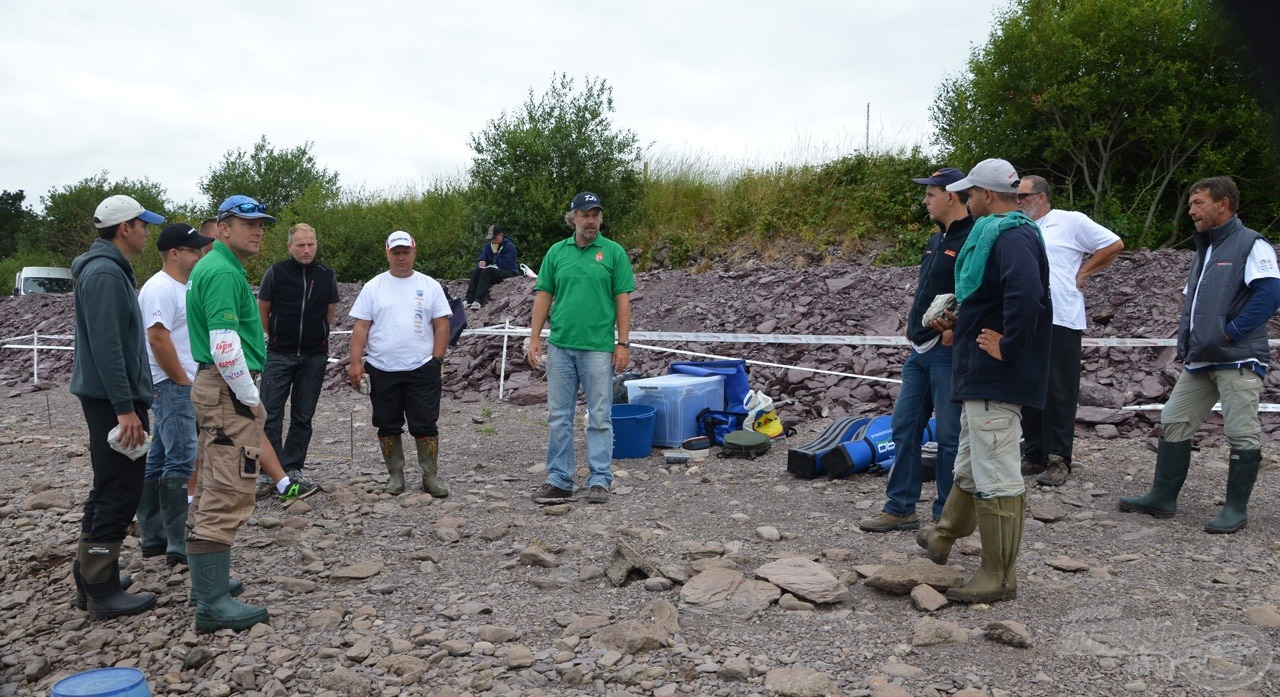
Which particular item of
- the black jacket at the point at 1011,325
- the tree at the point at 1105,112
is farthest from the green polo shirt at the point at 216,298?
the tree at the point at 1105,112

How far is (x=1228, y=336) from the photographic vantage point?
193 inches

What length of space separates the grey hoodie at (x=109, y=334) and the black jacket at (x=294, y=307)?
2115 mm

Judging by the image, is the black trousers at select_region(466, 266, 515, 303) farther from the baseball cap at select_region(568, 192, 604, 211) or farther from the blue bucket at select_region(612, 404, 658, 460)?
the baseball cap at select_region(568, 192, 604, 211)

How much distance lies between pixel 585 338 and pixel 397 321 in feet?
4.50

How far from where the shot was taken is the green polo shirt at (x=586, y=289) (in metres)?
6.12

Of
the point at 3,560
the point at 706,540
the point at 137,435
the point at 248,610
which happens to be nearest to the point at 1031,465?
the point at 706,540

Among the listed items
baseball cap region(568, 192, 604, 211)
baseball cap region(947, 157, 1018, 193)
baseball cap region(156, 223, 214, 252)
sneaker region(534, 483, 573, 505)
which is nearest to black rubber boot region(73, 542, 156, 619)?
baseball cap region(156, 223, 214, 252)

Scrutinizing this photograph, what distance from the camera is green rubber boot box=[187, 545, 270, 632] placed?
3.99 meters

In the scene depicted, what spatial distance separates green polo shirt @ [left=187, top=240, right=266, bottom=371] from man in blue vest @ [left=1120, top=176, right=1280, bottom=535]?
5.07 m

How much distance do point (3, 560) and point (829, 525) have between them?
4.89m

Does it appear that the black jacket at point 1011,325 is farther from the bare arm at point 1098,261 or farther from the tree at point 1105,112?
the tree at point 1105,112

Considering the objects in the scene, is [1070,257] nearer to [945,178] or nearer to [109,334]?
[945,178]

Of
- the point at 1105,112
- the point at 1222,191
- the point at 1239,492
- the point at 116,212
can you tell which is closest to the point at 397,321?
the point at 116,212

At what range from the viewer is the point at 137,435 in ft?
13.4
